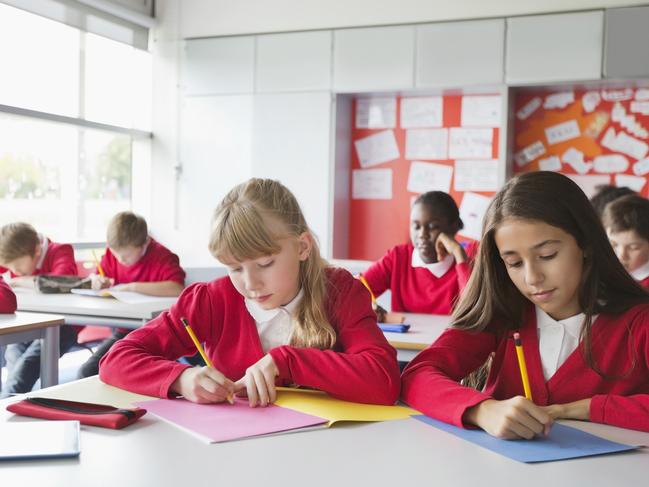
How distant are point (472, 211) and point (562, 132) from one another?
0.79m

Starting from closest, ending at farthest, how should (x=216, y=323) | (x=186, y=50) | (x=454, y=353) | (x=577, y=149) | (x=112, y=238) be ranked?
(x=454, y=353), (x=216, y=323), (x=112, y=238), (x=577, y=149), (x=186, y=50)

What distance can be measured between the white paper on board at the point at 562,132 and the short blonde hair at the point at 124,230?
2.78 meters

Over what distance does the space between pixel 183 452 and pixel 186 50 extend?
17.7 ft

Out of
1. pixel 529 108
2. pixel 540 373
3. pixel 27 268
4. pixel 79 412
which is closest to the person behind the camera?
pixel 79 412

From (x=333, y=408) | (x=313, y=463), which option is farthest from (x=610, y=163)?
(x=313, y=463)

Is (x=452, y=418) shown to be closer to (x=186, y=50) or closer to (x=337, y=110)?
(x=337, y=110)

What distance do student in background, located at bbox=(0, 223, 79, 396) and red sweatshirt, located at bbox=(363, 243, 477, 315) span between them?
157cm

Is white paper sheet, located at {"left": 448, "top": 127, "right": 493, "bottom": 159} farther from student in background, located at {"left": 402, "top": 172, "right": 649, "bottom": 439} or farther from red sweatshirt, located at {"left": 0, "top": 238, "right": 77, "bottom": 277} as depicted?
student in background, located at {"left": 402, "top": 172, "right": 649, "bottom": 439}

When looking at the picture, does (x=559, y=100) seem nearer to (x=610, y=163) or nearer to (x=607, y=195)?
(x=610, y=163)

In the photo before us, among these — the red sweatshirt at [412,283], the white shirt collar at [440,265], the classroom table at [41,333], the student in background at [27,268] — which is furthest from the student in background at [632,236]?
the student in background at [27,268]

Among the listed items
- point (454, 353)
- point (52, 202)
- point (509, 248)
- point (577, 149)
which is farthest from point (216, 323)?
point (52, 202)

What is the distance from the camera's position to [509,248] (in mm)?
1431

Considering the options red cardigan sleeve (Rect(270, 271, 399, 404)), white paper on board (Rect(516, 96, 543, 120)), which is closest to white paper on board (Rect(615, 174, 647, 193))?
white paper on board (Rect(516, 96, 543, 120))

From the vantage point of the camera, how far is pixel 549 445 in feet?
3.80
